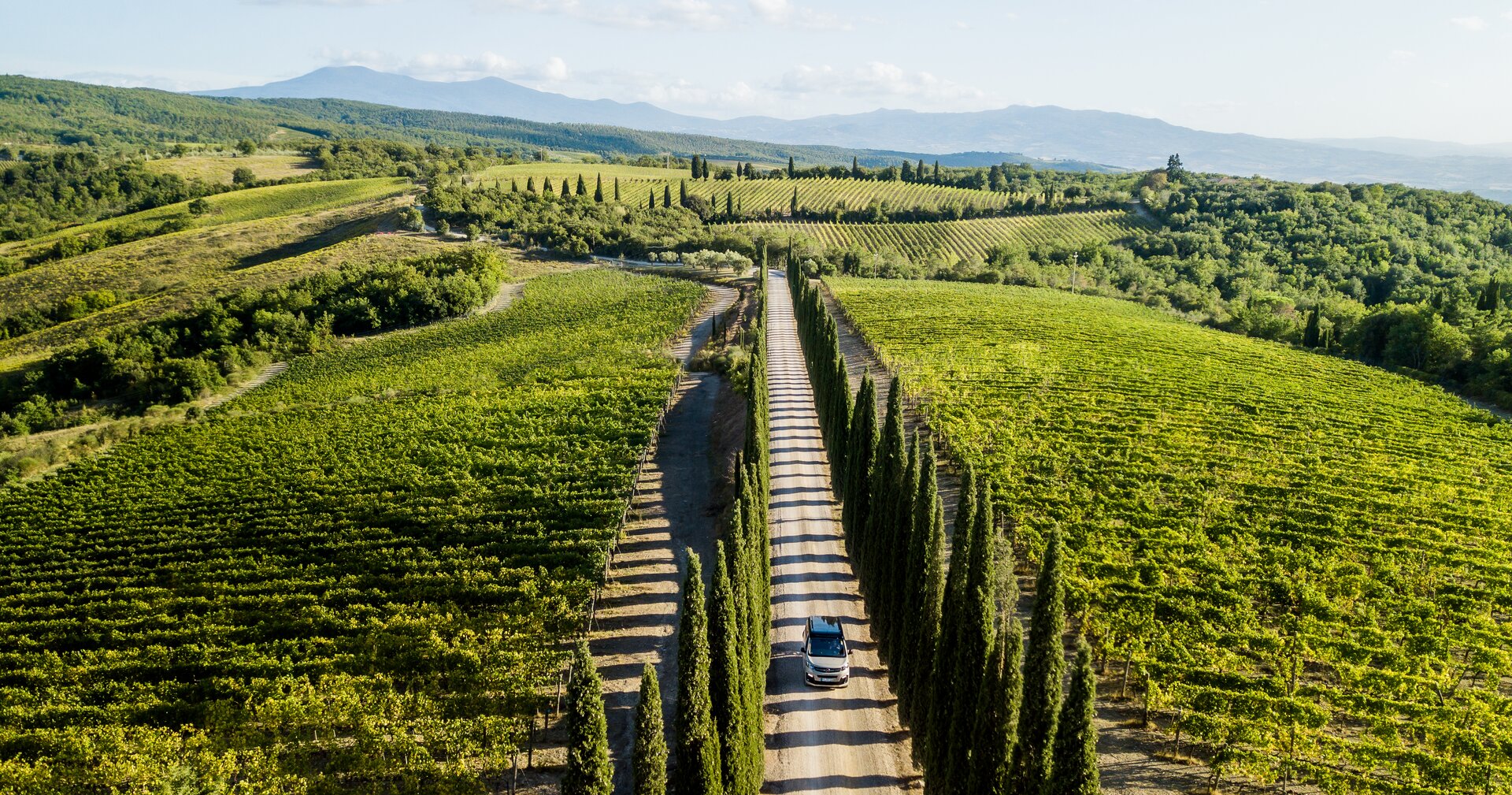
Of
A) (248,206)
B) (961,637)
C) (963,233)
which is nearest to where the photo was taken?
(961,637)

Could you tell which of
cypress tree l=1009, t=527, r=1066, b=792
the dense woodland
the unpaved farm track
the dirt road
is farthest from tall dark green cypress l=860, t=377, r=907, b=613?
the dense woodland

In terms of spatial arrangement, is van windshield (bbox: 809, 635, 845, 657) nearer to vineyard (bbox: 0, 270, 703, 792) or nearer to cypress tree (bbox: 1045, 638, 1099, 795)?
vineyard (bbox: 0, 270, 703, 792)

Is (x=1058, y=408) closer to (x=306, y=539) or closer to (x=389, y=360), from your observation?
(x=306, y=539)

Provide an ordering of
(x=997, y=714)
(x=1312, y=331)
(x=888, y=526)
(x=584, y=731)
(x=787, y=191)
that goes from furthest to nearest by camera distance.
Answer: (x=787, y=191), (x=1312, y=331), (x=888, y=526), (x=997, y=714), (x=584, y=731)

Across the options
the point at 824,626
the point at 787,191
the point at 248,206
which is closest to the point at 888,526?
the point at 824,626

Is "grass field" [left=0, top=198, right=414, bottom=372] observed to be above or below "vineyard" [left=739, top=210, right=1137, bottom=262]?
below

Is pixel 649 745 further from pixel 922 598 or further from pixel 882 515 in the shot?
pixel 882 515

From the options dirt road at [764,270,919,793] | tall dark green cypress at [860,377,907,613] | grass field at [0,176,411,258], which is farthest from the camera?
grass field at [0,176,411,258]
